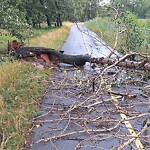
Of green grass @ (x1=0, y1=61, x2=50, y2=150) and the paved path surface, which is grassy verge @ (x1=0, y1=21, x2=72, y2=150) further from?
the paved path surface

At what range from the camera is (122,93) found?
7.70m

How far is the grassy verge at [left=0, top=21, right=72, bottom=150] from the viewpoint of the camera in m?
5.45

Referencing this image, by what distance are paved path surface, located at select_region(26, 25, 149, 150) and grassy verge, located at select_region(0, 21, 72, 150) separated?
210mm

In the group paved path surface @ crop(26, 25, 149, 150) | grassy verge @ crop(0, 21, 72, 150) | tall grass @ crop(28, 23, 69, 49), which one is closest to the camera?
paved path surface @ crop(26, 25, 149, 150)

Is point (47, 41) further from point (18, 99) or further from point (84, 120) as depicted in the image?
point (84, 120)

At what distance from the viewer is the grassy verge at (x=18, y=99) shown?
215 inches

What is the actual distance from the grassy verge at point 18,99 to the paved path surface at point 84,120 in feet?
0.69

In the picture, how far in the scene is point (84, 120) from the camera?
6.08 meters

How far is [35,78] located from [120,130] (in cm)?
422

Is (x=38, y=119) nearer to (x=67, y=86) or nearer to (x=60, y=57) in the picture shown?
A: (x=67, y=86)

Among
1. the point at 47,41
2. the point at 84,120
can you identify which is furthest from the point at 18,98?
the point at 47,41

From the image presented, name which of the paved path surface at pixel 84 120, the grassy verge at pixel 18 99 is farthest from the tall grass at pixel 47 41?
the paved path surface at pixel 84 120

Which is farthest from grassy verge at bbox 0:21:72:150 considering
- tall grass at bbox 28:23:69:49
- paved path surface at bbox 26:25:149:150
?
tall grass at bbox 28:23:69:49

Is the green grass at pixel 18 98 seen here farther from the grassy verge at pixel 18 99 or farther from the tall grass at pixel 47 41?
the tall grass at pixel 47 41
